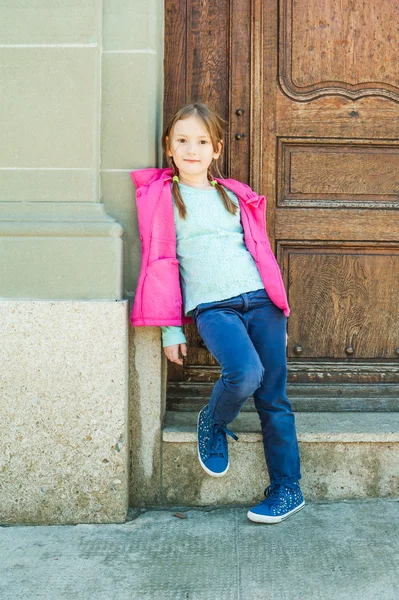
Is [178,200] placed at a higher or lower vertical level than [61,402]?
higher

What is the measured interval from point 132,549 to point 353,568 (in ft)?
2.88

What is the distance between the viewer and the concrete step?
3.06 metres

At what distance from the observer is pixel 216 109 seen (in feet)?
11.3

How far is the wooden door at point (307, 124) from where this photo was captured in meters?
3.40

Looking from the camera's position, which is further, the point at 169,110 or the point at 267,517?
the point at 169,110

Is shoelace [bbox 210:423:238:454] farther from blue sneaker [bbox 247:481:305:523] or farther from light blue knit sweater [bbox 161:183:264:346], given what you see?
light blue knit sweater [bbox 161:183:264:346]

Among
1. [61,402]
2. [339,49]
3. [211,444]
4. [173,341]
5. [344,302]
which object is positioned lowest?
[211,444]

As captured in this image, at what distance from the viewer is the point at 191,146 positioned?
292 centimetres

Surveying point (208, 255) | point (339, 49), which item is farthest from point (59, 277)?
point (339, 49)

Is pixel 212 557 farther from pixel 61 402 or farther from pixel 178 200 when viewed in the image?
pixel 178 200

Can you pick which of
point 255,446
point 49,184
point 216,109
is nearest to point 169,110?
point 216,109

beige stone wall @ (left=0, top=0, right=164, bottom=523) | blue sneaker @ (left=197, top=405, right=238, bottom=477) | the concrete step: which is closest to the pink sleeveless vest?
beige stone wall @ (left=0, top=0, right=164, bottom=523)

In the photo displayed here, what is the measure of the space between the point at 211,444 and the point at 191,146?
1.36 m

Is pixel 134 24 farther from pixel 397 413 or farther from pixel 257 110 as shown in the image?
pixel 397 413
